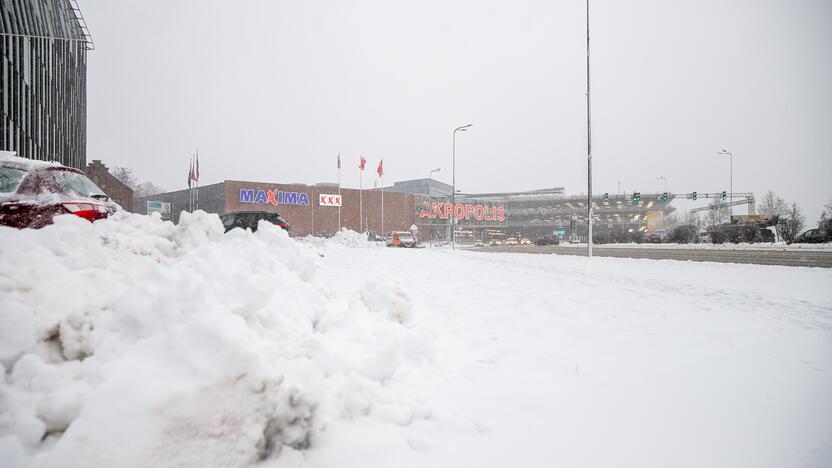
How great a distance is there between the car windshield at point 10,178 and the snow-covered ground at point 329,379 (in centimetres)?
202

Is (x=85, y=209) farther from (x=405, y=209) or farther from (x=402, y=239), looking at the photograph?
(x=405, y=209)

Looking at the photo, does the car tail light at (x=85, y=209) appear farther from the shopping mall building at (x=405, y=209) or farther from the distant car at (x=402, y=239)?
the shopping mall building at (x=405, y=209)

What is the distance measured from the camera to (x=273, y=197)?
46.6m

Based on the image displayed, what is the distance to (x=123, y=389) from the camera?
5.72ft

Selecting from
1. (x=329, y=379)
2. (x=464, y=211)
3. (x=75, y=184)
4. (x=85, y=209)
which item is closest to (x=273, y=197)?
(x=464, y=211)

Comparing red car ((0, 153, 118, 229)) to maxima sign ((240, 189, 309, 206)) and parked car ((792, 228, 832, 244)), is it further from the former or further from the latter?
maxima sign ((240, 189, 309, 206))

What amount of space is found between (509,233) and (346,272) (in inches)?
3131

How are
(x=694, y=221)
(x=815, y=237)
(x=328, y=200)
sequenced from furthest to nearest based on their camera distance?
1. (x=328, y=200)
2. (x=694, y=221)
3. (x=815, y=237)

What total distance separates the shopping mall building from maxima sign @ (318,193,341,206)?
13 cm

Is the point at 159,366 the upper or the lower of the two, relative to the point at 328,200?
lower

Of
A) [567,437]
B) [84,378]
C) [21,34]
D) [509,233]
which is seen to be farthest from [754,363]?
[509,233]

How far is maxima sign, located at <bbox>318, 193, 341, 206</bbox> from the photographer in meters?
49.7

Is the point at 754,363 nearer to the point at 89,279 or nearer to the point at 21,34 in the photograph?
the point at 89,279

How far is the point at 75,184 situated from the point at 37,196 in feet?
2.09
